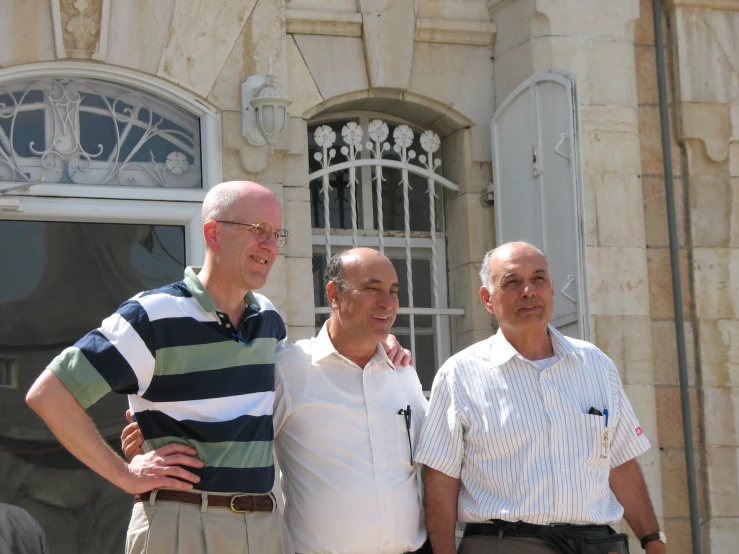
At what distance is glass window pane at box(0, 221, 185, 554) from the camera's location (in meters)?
6.54

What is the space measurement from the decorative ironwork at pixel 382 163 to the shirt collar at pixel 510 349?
2956 millimetres

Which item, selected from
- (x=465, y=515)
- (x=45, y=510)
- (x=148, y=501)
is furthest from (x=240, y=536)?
(x=45, y=510)

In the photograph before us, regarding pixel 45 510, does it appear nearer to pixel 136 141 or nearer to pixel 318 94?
pixel 136 141

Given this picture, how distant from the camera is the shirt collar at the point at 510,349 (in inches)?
179

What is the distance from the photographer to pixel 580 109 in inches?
287

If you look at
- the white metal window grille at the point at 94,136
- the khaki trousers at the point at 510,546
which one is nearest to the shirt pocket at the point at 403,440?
the khaki trousers at the point at 510,546

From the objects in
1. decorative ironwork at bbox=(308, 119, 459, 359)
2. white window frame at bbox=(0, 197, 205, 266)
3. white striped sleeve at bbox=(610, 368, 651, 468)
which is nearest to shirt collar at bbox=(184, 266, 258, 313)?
white striped sleeve at bbox=(610, 368, 651, 468)

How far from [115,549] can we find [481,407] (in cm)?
303

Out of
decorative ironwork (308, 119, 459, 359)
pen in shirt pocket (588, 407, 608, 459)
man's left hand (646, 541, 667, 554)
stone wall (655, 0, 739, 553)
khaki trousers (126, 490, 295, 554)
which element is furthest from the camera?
decorative ironwork (308, 119, 459, 359)

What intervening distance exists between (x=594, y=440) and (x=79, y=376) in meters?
1.90

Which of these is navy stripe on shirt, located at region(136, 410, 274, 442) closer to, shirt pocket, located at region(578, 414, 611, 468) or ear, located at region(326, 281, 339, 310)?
ear, located at region(326, 281, 339, 310)

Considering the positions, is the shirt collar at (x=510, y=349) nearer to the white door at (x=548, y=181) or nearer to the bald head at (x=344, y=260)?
the bald head at (x=344, y=260)

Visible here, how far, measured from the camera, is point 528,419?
14.5ft

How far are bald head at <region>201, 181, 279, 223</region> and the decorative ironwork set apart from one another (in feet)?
10.9
